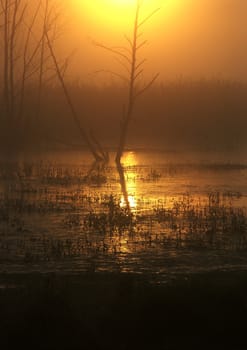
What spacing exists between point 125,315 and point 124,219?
5620 millimetres

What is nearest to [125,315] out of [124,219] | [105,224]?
[105,224]

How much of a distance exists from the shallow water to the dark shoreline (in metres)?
1.08

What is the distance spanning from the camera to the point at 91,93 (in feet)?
154

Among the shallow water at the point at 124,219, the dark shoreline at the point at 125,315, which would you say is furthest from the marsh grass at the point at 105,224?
the dark shoreline at the point at 125,315

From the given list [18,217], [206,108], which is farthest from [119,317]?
[206,108]

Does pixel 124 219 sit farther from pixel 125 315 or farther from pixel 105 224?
pixel 125 315

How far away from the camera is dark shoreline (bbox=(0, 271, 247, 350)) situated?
20.1ft

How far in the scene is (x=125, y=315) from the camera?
21.2ft

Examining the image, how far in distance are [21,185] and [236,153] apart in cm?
1197

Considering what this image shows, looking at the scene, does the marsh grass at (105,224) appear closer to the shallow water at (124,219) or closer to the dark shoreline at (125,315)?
the shallow water at (124,219)

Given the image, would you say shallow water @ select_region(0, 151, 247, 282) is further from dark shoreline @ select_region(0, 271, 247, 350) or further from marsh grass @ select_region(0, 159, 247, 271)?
dark shoreline @ select_region(0, 271, 247, 350)

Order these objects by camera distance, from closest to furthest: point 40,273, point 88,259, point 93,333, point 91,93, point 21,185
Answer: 1. point 93,333
2. point 40,273
3. point 88,259
4. point 21,185
5. point 91,93

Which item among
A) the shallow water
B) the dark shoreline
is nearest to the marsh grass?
the shallow water

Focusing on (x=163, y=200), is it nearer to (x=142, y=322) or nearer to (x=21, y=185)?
(x=21, y=185)
